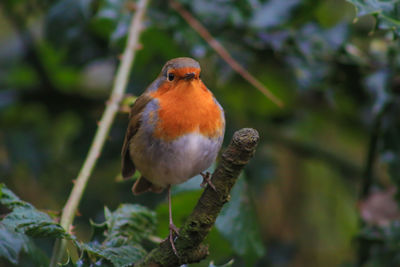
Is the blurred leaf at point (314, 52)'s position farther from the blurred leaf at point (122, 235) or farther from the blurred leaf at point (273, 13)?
the blurred leaf at point (122, 235)

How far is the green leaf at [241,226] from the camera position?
2.34 m

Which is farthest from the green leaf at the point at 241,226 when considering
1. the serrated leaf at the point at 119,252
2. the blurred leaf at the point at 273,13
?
the blurred leaf at the point at 273,13

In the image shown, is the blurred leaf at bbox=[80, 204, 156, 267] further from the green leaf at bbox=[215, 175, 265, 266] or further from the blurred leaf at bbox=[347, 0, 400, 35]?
the blurred leaf at bbox=[347, 0, 400, 35]

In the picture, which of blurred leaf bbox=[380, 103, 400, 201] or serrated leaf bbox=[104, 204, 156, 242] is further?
blurred leaf bbox=[380, 103, 400, 201]

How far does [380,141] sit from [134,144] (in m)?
1.57

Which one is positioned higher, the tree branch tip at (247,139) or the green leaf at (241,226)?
the tree branch tip at (247,139)

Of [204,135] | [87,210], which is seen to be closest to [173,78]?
[204,135]

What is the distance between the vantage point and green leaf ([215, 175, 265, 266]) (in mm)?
2342

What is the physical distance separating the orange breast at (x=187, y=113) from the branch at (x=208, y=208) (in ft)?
1.50

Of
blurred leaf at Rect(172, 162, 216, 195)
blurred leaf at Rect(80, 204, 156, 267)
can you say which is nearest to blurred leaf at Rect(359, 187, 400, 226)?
blurred leaf at Rect(172, 162, 216, 195)

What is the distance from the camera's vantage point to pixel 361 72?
3285 millimetres

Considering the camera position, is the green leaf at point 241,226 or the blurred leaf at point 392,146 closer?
the green leaf at point 241,226

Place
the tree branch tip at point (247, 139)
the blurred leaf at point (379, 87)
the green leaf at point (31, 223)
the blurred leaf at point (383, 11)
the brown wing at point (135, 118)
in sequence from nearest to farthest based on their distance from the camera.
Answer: the tree branch tip at point (247, 139)
the green leaf at point (31, 223)
the blurred leaf at point (383, 11)
the brown wing at point (135, 118)
the blurred leaf at point (379, 87)

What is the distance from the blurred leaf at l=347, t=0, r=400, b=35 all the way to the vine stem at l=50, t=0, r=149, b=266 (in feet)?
3.64
